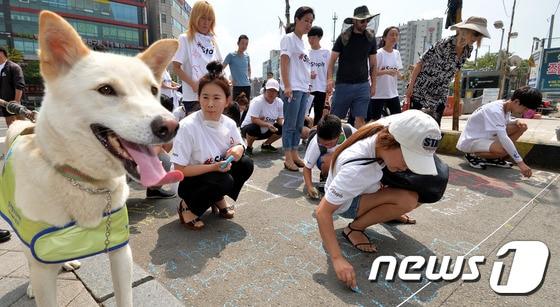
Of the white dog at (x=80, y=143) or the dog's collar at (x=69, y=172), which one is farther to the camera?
the dog's collar at (x=69, y=172)

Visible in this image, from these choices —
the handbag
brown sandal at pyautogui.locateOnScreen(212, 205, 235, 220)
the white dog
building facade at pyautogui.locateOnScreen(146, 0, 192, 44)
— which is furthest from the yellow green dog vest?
building facade at pyautogui.locateOnScreen(146, 0, 192, 44)

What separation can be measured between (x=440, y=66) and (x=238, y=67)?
395cm

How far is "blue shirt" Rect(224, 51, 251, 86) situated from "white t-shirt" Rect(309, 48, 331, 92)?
155 cm

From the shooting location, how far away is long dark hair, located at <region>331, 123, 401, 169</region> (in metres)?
2.22

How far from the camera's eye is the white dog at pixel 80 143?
1.34 meters

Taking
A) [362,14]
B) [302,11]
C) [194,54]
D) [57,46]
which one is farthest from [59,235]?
[362,14]

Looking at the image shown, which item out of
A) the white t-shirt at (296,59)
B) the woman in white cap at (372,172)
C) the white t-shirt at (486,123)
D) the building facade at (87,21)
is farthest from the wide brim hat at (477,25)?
the building facade at (87,21)

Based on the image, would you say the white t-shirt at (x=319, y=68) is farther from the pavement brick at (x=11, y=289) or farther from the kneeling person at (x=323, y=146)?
the pavement brick at (x=11, y=289)

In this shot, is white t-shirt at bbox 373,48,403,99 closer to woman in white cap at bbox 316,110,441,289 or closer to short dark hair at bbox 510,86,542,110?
short dark hair at bbox 510,86,542,110

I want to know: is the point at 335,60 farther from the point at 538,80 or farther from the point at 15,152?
the point at 538,80

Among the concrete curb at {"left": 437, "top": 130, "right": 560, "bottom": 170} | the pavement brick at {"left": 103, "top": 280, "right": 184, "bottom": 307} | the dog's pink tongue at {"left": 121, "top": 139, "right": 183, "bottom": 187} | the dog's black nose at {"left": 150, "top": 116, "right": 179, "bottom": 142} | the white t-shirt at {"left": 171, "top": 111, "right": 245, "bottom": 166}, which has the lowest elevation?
the pavement brick at {"left": 103, "top": 280, "right": 184, "bottom": 307}

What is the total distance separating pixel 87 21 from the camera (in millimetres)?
45688

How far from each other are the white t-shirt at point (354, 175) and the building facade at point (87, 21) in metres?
38.7

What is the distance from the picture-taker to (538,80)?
23297 mm
